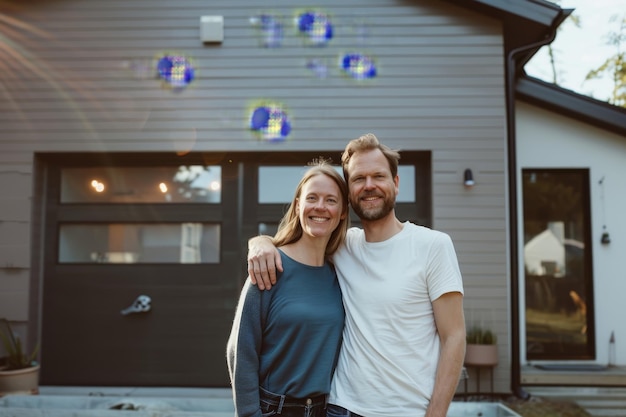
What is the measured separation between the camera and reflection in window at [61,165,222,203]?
6023 mm

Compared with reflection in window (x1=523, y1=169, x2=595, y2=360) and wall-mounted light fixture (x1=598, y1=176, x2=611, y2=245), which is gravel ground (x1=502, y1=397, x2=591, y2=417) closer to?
reflection in window (x1=523, y1=169, x2=595, y2=360)

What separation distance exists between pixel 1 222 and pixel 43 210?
15.8 inches

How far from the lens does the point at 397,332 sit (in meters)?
2.16

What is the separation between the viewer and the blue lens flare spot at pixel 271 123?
228 inches

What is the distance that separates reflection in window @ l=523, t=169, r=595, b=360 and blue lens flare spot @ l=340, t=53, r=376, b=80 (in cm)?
208

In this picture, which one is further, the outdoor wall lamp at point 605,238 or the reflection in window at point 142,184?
the outdoor wall lamp at point 605,238

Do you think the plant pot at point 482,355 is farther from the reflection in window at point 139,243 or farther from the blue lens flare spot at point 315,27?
the blue lens flare spot at point 315,27

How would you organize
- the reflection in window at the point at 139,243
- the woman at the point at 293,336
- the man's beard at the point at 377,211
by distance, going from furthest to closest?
the reflection in window at the point at 139,243 → the man's beard at the point at 377,211 → the woman at the point at 293,336

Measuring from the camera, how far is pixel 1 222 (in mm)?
5820

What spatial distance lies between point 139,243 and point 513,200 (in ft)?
12.6

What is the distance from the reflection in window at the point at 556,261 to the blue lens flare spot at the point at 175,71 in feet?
12.3

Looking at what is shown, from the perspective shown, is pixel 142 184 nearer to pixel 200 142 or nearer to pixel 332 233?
pixel 200 142

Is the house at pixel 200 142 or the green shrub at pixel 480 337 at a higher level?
the house at pixel 200 142

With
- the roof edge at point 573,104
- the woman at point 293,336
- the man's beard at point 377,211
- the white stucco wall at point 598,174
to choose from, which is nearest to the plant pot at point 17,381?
the woman at point 293,336
